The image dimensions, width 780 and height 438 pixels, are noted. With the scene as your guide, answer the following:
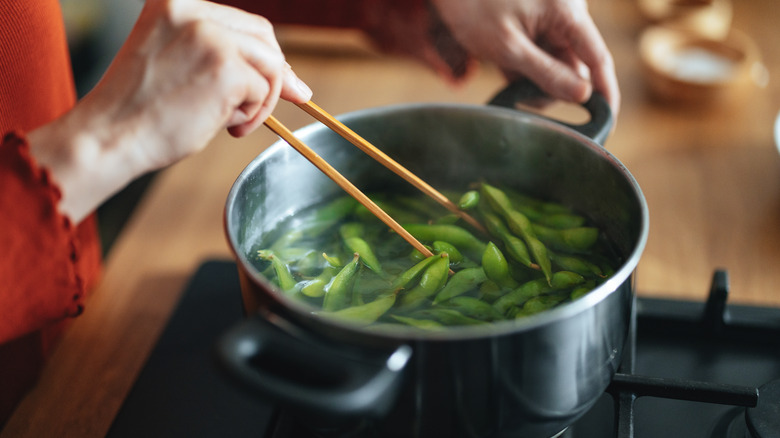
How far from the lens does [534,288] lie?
67 centimetres

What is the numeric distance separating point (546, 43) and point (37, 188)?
693 mm

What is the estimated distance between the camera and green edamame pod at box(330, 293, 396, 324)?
1.98 feet

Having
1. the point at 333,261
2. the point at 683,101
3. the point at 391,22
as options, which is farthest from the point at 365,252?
the point at 683,101

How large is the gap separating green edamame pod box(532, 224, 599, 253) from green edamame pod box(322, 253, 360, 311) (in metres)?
0.23

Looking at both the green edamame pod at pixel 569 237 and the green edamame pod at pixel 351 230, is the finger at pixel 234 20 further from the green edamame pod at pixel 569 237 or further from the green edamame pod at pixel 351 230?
the green edamame pod at pixel 569 237

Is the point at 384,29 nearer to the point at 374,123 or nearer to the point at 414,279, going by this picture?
the point at 374,123

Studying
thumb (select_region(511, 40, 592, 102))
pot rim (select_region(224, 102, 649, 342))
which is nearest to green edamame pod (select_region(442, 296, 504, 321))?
pot rim (select_region(224, 102, 649, 342))

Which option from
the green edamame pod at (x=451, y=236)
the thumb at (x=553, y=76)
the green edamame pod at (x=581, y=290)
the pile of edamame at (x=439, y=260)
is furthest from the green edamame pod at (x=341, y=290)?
the thumb at (x=553, y=76)

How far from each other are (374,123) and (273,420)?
0.36 metres

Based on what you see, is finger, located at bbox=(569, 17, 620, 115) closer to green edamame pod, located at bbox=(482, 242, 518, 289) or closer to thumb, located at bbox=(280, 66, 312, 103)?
green edamame pod, located at bbox=(482, 242, 518, 289)

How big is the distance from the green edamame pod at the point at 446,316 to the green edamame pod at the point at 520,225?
0.11 meters

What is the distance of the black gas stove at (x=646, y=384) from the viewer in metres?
0.64

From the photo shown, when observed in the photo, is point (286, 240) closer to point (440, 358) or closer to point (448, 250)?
point (448, 250)

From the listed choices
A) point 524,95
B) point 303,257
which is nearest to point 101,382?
point 303,257
